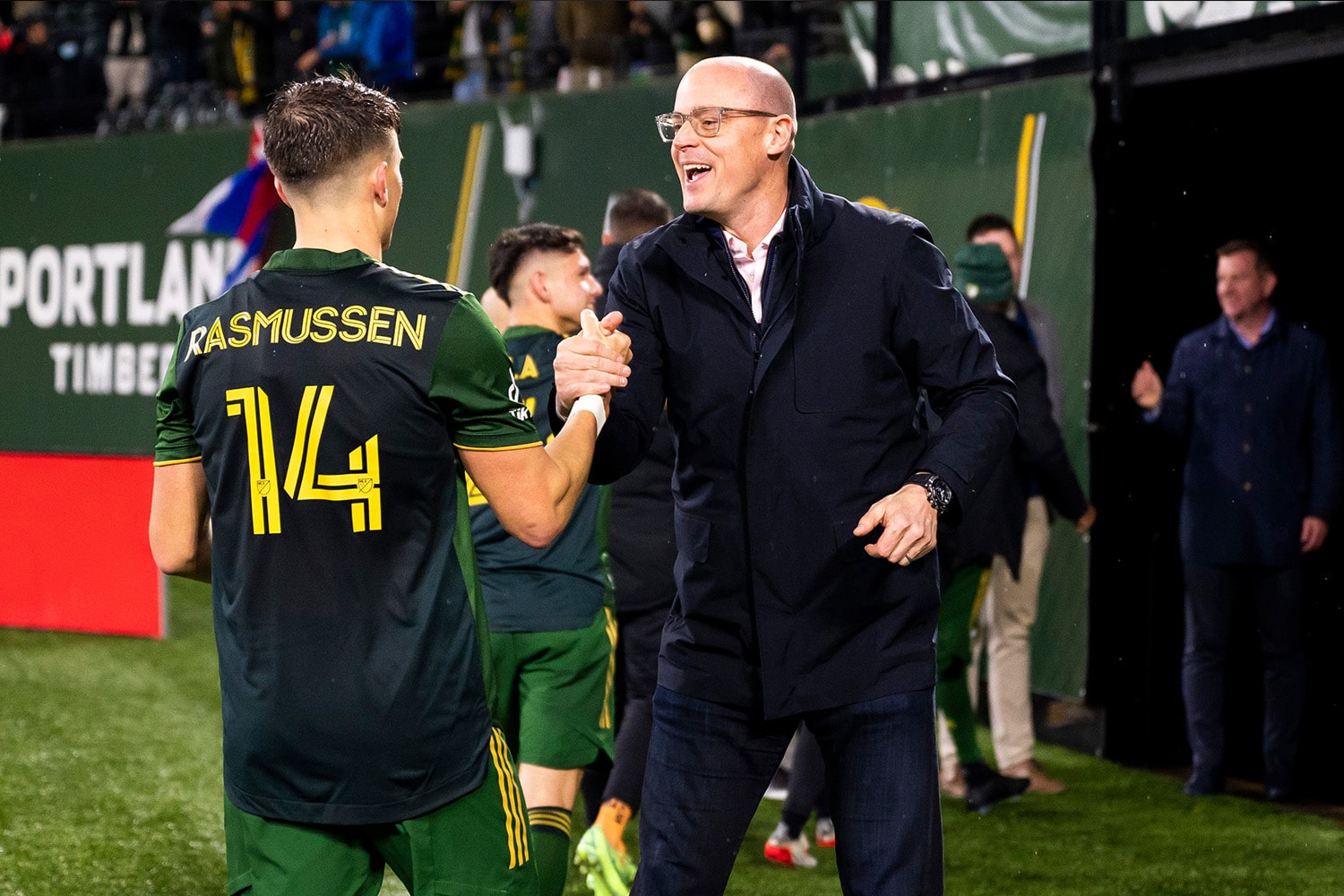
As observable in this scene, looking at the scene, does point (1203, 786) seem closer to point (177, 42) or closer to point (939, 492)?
point (939, 492)

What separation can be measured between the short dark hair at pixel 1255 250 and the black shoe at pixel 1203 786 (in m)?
2.09

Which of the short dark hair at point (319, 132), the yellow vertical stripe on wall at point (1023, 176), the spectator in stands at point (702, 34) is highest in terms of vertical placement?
the spectator in stands at point (702, 34)

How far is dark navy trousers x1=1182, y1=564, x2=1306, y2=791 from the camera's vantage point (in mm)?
6633

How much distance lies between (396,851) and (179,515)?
686 millimetres

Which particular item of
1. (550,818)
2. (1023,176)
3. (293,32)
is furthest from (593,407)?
(293,32)

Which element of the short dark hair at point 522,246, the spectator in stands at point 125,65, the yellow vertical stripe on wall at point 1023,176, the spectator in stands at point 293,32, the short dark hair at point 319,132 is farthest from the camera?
the spectator in stands at point 125,65

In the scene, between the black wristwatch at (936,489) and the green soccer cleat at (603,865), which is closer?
the black wristwatch at (936,489)

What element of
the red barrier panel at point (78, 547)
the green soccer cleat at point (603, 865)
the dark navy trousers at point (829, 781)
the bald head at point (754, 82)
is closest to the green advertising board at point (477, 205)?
the red barrier panel at point (78, 547)

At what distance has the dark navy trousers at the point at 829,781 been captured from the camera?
3068mm

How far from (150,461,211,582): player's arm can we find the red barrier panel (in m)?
7.35

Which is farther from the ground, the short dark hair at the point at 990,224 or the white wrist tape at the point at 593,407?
the short dark hair at the point at 990,224

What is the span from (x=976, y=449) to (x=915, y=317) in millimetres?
282

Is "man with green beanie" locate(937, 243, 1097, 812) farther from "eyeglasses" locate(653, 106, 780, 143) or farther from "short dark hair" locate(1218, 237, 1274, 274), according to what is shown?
"eyeglasses" locate(653, 106, 780, 143)

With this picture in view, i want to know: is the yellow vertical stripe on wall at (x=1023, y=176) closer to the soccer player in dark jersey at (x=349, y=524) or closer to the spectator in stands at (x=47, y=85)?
the soccer player in dark jersey at (x=349, y=524)
